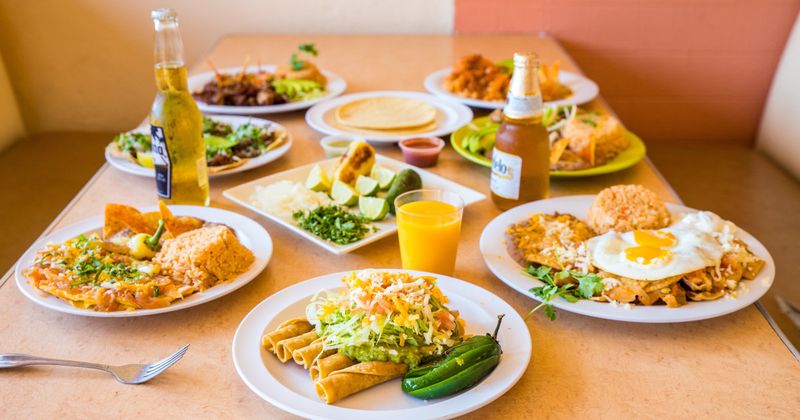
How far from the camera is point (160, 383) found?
3.79ft

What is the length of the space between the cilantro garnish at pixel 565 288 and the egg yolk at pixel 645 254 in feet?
0.29

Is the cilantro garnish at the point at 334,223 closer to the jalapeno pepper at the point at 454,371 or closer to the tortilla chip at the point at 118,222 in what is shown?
the tortilla chip at the point at 118,222

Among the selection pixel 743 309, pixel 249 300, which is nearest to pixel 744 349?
pixel 743 309

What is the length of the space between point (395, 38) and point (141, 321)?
9.45ft

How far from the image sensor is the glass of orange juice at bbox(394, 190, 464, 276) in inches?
55.4

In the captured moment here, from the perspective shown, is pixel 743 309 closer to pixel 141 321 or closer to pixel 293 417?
pixel 293 417

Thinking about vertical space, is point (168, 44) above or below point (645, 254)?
above

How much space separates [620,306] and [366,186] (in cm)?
80

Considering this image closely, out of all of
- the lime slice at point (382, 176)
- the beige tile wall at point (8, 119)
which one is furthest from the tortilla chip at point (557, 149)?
the beige tile wall at point (8, 119)

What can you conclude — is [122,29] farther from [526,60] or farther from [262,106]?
[526,60]

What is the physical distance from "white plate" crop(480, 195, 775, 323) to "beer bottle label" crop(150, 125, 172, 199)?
0.80 metres

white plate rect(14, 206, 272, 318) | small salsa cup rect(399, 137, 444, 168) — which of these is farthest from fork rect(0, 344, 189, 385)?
small salsa cup rect(399, 137, 444, 168)

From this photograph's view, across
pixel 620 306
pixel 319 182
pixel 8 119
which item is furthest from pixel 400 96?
pixel 8 119

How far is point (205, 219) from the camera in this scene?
5.45 feet
